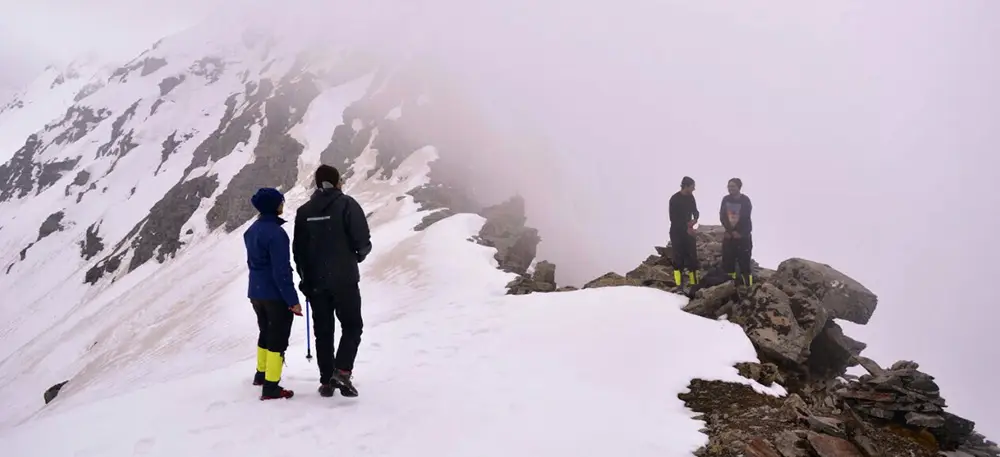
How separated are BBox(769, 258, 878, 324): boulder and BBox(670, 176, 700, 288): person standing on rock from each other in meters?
2.14

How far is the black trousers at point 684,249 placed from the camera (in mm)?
13734

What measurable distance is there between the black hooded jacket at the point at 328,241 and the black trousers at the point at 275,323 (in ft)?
1.42

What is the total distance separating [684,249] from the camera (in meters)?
13.8

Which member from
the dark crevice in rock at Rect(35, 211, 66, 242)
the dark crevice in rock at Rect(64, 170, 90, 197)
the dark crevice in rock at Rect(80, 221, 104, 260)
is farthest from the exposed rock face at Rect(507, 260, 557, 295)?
the dark crevice in rock at Rect(64, 170, 90, 197)

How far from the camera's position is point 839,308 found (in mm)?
13586

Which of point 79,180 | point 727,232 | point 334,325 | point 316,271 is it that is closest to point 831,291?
point 727,232

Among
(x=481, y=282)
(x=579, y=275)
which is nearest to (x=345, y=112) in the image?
(x=579, y=275)

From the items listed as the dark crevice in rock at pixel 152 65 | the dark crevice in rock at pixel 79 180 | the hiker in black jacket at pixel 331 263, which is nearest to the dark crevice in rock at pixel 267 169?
the dark crevice in rock at pixel 79 180

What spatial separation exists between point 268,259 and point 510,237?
69.1 feet

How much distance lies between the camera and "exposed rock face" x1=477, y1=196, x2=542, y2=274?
2458 cm

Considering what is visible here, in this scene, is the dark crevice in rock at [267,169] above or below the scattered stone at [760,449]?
above

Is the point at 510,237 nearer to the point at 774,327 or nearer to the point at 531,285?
the point at 531,285

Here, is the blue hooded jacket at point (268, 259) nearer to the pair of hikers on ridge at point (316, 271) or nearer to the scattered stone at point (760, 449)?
the pair of hikers on ridge at point (316, 271)

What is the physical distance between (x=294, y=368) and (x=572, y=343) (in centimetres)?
485
